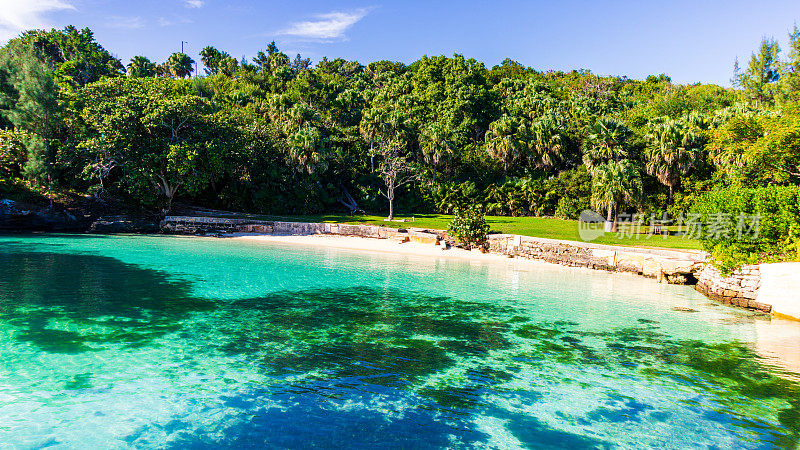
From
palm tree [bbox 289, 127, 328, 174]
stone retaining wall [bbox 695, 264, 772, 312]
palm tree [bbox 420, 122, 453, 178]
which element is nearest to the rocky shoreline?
stone retaining wall [bbox 695, 264, 772, 312]

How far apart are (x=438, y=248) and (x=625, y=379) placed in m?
20.4

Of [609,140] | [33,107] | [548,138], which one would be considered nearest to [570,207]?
[609,140]

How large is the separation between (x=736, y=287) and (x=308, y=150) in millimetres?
34630

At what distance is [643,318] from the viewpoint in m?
14.0

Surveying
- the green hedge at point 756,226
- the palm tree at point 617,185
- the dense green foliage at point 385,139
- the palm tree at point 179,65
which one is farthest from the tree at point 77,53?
the green hedge at point 756,226

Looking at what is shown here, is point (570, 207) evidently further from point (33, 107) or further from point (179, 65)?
point (179, 65)

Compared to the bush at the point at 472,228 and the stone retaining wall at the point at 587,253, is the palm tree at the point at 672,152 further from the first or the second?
the bush at the point at 472,228

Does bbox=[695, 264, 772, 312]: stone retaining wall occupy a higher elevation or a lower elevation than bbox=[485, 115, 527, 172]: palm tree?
lower

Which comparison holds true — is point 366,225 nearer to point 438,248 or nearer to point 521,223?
point 438,248

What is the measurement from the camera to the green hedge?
1549 cm

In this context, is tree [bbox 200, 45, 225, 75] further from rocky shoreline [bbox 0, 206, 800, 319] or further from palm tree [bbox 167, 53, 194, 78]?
rocky shoreline [bbox 0, 206, 800, 319]

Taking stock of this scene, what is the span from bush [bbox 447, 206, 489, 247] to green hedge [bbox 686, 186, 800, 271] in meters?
13.8

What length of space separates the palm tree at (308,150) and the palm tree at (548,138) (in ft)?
72.9

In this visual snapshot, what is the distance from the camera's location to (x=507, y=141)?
44.8 meters
